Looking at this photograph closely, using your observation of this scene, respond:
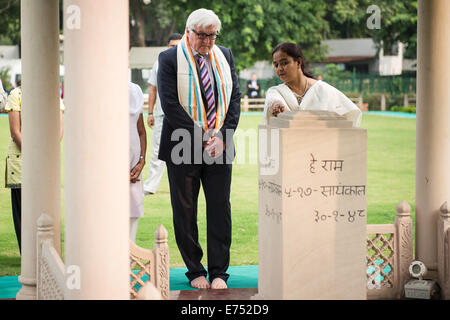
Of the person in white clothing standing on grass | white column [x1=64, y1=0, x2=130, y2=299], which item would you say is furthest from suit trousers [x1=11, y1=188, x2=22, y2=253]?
white column [x1=64, y1=0, x2=130, y2=299]

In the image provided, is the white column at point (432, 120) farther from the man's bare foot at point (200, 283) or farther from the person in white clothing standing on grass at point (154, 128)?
the person in white clothing standing on grass at point (154, 128)

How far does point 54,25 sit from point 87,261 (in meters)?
2.67

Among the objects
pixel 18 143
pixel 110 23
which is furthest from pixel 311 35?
pixel 110 23

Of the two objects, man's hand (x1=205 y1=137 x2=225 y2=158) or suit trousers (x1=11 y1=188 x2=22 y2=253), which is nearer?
man's hand (x1=205 y1=137 x2=225 y2=158)

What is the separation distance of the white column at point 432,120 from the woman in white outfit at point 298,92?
29.8 inches

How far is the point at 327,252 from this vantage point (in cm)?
507

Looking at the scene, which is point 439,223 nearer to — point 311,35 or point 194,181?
point 194,181

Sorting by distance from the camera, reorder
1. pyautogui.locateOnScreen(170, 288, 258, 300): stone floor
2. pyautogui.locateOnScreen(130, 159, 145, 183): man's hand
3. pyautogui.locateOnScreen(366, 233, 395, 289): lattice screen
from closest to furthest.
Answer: pyautogui.locateOnScreen(170, 288, 258, 300): stone floor → pyautogui.locateOnScreen(366, 233, 395, 289): lattice screen → pyautogui.locateOnScreen(130, 159, 145, 183): man's hand

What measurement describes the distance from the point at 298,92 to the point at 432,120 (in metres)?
1.20

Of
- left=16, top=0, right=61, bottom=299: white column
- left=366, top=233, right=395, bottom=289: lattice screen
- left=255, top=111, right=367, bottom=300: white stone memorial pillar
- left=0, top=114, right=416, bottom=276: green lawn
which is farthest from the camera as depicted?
left=0, top=114, right=416, bottom=276: green lawn

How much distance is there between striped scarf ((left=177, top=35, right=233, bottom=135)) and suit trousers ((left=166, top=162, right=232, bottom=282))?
0.39 metres

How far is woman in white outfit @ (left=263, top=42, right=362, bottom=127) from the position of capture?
644 cm

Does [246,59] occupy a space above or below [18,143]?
above

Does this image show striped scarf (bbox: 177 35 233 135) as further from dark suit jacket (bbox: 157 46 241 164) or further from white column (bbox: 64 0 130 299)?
white column (bbox: 64 0 130 299)
